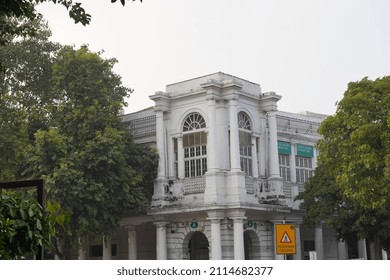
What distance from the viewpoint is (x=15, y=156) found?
2850 cm

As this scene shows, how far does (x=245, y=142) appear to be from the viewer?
33.5 meters

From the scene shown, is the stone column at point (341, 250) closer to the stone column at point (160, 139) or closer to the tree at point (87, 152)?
the stone column at point (160, 139)

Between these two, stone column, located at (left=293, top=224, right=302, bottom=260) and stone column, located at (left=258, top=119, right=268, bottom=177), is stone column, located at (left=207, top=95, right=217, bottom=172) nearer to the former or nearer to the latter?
stone column, located at (left=258, top=119, right=268, bottom=177)

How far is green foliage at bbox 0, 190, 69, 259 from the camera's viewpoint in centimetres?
444

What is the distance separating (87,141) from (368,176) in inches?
484

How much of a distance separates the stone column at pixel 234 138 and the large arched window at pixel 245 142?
1023 millimetres

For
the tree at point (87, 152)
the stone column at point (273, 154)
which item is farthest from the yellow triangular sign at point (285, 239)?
the stone column at point (273, 154)

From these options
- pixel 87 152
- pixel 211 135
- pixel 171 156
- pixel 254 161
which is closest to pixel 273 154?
pixel 254 161

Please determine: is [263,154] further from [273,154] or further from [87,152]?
[87,152]

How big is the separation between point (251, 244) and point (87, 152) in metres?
9.98

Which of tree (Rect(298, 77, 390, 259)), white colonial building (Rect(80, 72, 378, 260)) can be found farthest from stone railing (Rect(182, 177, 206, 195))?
tree (Rect(298, 77, 390, 259))

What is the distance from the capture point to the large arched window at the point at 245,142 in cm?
3309

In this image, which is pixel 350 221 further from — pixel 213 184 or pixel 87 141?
pixel 87 141
